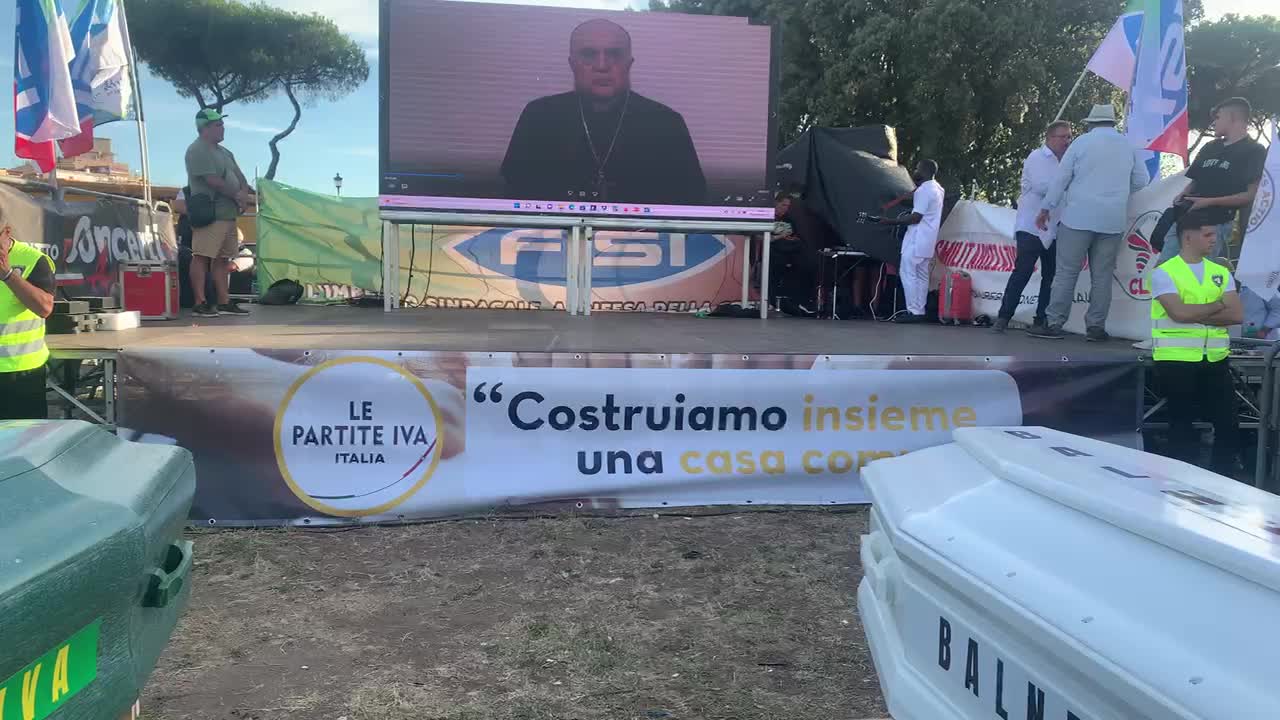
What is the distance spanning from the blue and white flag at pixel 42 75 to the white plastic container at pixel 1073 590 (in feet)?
25.9

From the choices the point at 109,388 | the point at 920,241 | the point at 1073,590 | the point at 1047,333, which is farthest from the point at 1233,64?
the point at 1073,590

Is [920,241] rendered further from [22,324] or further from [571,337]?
[22,324]

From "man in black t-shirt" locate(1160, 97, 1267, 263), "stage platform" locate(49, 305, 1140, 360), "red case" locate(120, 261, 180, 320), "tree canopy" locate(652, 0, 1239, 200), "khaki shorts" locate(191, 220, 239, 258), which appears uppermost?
"tree canopy" locate(652, 0, 1239, 200)

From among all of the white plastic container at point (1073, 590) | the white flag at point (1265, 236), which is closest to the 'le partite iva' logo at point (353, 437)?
the white plastic container at point (1073, 590)

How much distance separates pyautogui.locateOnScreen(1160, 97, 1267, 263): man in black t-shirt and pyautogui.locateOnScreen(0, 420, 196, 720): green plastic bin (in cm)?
625

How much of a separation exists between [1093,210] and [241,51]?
32717 millimetres

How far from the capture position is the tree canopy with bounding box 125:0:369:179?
30.4 metres

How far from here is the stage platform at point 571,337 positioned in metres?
4.92

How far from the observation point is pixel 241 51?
31984 mm

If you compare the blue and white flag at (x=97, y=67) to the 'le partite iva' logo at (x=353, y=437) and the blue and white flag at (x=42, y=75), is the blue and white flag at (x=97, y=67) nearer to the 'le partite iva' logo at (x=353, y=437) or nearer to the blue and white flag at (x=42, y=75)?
the blue and white flag at (x=42, y=75)

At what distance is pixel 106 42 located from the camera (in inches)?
327

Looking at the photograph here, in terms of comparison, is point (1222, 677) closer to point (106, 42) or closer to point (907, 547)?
point (907, 547)

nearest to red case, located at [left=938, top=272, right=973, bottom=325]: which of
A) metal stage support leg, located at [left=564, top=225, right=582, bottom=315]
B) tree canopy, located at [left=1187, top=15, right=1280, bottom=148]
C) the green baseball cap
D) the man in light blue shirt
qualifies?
the man in light blue shirt

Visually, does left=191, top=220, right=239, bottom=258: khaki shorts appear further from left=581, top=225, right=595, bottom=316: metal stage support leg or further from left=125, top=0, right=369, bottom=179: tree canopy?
left=125, top=0, right=369, bottom=179: tree canopy
